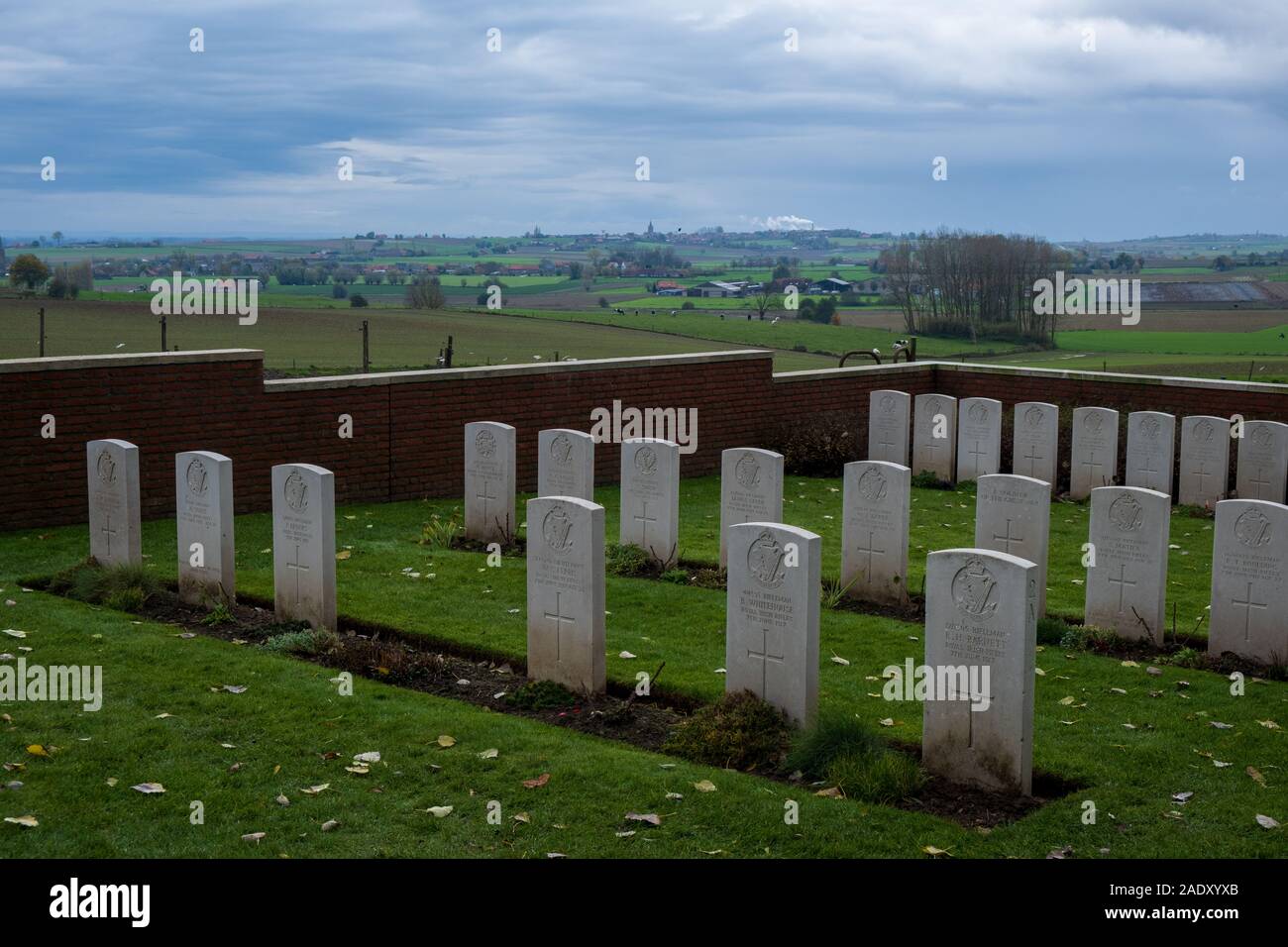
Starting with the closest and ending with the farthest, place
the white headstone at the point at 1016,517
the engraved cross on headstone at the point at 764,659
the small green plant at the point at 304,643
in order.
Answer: the engraved cross on headstone at the point at 764,659, the small green plant at the point at 304,643, the white headstone at the point at 1016,517

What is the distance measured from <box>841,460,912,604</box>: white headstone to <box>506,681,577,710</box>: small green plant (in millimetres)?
4089

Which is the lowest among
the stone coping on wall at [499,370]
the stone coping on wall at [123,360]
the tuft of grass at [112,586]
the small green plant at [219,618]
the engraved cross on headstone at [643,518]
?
the small green plant at [219,618]

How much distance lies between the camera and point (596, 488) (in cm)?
1889

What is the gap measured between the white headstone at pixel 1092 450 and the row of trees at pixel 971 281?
604cm

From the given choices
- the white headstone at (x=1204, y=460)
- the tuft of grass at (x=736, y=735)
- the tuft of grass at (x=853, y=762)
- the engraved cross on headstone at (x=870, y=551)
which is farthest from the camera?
the white headstone at (x=1204, y=460)

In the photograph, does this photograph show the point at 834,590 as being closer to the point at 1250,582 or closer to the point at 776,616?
the point at 1250,582

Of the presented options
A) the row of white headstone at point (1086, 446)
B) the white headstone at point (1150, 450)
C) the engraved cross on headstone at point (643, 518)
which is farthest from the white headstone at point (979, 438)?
the engraved cross on headstone at point (643, 518)

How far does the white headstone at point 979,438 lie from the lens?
19555mm

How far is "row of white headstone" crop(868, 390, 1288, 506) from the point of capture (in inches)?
→ 720

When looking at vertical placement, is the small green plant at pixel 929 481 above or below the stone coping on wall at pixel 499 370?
below

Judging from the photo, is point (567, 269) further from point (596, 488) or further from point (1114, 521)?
point (1114, 521)

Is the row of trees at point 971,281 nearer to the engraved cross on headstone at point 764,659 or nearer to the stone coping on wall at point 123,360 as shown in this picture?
the stone coping on wall at point 123,360

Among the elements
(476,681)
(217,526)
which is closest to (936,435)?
(217,526)

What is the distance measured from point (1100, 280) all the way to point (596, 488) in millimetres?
12709
